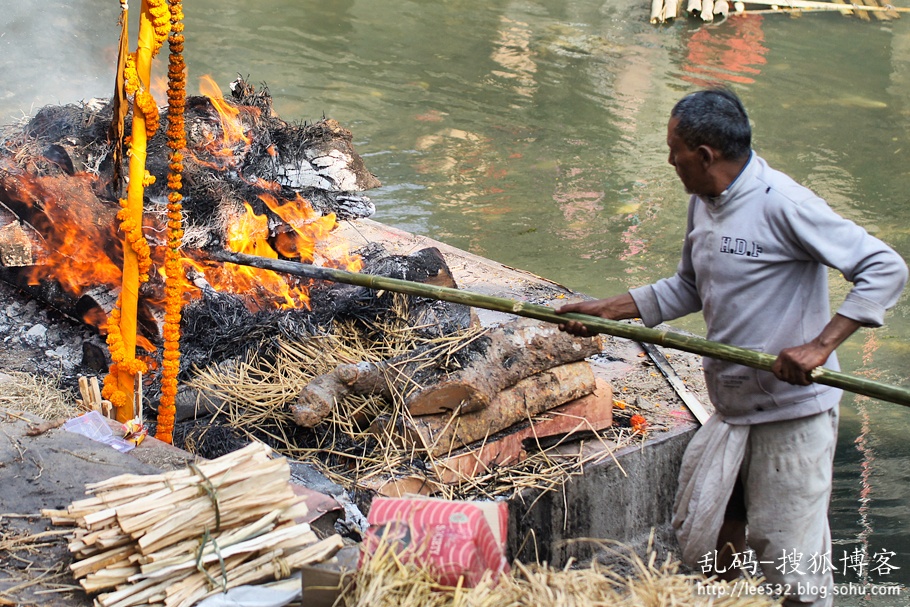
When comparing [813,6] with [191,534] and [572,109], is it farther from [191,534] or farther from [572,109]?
[191,534]

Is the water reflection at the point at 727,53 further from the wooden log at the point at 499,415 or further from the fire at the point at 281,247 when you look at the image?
the wooden log at the point at 499,415

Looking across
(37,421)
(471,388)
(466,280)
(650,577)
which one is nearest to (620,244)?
(466,280)

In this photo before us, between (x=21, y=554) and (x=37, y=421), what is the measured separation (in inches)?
41.5

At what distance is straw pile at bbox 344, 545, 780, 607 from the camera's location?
230cm

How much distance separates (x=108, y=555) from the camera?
276 centimetres

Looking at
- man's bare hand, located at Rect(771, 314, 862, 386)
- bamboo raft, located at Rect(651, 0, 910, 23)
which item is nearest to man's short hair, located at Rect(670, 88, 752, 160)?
man's bare hand, located at Rect(771, 314, 862, 386)

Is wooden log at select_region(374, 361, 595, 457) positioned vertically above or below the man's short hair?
below

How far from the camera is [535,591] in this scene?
2.37 m

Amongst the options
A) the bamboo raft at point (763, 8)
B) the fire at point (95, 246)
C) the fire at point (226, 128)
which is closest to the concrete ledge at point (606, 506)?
the fire at point (95, 246)

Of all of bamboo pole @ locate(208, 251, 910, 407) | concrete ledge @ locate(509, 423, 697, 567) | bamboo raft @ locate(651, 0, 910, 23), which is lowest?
concrete ledge @ locate(509, 423, 697, 567)

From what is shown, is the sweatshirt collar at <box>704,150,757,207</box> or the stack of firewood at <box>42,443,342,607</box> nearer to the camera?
the stack of firewood at <box>42,443,342,607</box>

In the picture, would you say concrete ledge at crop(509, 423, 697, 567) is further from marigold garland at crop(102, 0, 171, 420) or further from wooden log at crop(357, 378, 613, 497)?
marigold garland at crop(102, 0, 171, 420)

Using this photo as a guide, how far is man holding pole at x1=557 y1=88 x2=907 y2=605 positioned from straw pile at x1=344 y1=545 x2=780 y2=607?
3.01 ft

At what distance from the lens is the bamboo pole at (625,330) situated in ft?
9.70
